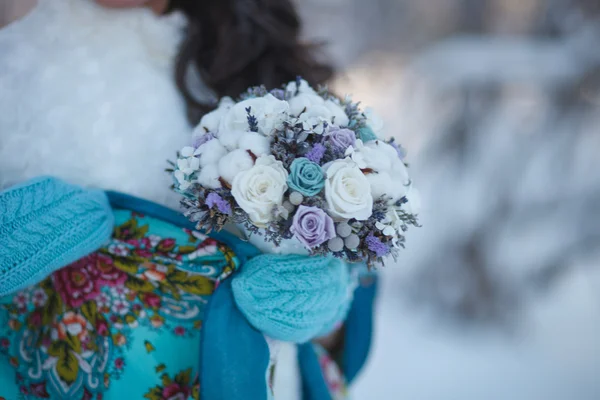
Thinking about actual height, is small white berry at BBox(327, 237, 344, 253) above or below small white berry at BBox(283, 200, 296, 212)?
below

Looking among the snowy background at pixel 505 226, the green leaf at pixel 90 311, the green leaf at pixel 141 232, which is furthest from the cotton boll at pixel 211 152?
the snowy background at pixel 505 226

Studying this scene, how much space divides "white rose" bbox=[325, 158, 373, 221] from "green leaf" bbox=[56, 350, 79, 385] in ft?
1.76

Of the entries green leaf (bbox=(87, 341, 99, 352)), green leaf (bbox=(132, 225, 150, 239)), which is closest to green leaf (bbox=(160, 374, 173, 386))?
green leaf (bbox=(87, 341, 99, 352))

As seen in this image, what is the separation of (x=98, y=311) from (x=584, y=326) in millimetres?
2460

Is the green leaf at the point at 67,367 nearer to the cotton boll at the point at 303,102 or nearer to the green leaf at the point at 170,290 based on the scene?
the green leaf at the point at 170,290

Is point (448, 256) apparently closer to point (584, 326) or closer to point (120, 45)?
point (584, 326)

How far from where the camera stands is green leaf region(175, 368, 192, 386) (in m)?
0.92

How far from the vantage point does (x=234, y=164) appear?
2.36 ft

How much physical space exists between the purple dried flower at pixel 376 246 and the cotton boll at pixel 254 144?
0.18 meters

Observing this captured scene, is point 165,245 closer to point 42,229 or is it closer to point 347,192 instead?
point 42,229

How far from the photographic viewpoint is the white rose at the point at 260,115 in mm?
757

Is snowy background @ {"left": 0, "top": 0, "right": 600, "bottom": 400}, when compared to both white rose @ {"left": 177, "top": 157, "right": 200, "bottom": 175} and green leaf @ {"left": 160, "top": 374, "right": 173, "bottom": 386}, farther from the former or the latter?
white rose @ {"left": 177, "top": 157, "right": 200, "bottom": 175}

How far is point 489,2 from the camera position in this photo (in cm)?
312

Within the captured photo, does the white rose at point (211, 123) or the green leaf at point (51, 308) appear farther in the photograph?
the green leaf at point (51, 308)
